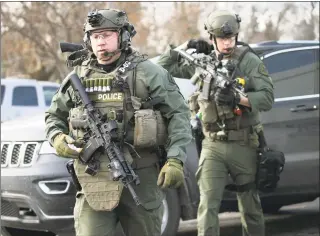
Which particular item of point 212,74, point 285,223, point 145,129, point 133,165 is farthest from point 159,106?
point 285,223

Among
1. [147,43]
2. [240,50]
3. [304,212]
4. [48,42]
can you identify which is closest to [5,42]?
[48,42]

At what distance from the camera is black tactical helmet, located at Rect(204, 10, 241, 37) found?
5.00 m

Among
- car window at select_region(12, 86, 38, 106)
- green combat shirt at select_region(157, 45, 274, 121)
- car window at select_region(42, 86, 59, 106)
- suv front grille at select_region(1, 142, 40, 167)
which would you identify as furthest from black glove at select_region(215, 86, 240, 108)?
car window at select_region(42, 86, 59, 106)

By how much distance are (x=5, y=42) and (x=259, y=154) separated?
23.7 m

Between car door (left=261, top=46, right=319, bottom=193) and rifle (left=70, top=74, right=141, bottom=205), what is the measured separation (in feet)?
8.72

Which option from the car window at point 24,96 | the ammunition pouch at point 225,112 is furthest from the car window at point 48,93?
the ammunition pouch at point 225,112

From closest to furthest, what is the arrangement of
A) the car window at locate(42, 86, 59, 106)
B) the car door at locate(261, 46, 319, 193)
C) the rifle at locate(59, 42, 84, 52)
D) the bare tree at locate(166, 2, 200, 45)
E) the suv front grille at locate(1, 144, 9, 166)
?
the rifle at locate(59, 42, 84, 52) < the suv front grille at locate(1, 144, 9, 166) < the car door at locate(261, 46, 319, 193) < the car window at locate(42, 86, 59, 106) < the bare tree at locate(166, 2, 200, 45)

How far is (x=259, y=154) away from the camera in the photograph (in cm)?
525

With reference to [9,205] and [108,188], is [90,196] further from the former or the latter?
[9,205]

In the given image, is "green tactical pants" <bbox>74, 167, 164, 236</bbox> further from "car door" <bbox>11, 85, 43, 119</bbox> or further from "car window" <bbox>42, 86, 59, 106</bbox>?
"car window" <bbox>42, 86, 59, 106</bbox>

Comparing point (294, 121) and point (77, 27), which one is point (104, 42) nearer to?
point (294, 121)

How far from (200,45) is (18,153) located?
1630 mm

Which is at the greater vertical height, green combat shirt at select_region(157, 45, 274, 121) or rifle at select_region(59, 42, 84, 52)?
rifle at select_region(59, 42, 84, 52)

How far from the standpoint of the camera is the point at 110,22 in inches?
141
